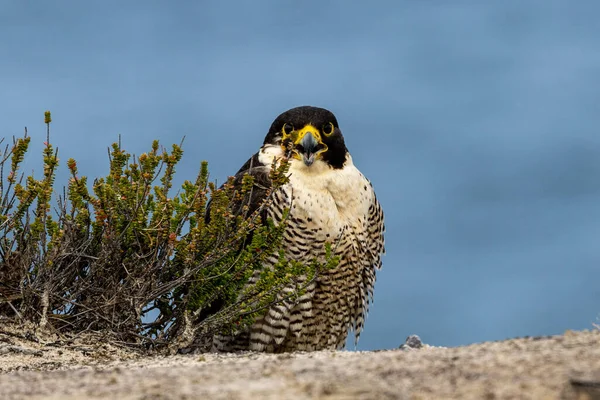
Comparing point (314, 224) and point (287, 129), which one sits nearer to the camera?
point (314, 224)

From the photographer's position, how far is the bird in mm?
6059

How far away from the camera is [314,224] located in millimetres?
6062

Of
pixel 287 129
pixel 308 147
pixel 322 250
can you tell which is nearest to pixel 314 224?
pixel 322 250

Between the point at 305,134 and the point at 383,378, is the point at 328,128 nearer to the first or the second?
the point at 305,134

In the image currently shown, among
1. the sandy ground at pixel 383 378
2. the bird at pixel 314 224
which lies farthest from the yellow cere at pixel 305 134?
the sandy ground at pixel 383 378

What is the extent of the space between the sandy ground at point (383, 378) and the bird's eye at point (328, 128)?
105 inches

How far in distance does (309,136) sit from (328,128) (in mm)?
230

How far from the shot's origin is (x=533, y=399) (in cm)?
269

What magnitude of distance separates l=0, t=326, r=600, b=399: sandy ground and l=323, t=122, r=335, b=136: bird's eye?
2.67 meters

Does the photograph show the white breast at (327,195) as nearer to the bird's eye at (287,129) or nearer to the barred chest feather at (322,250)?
the barred chest feather at (322,250)

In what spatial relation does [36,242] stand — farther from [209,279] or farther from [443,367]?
[443,367]

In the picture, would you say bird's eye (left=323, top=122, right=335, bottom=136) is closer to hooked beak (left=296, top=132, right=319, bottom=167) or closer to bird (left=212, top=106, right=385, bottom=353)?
bird (left=212, top=106, right=385, bottom=353)

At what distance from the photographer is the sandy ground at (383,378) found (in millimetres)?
2762

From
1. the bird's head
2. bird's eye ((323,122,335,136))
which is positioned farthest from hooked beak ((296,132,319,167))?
bird's eye ((323,122,335,136))
